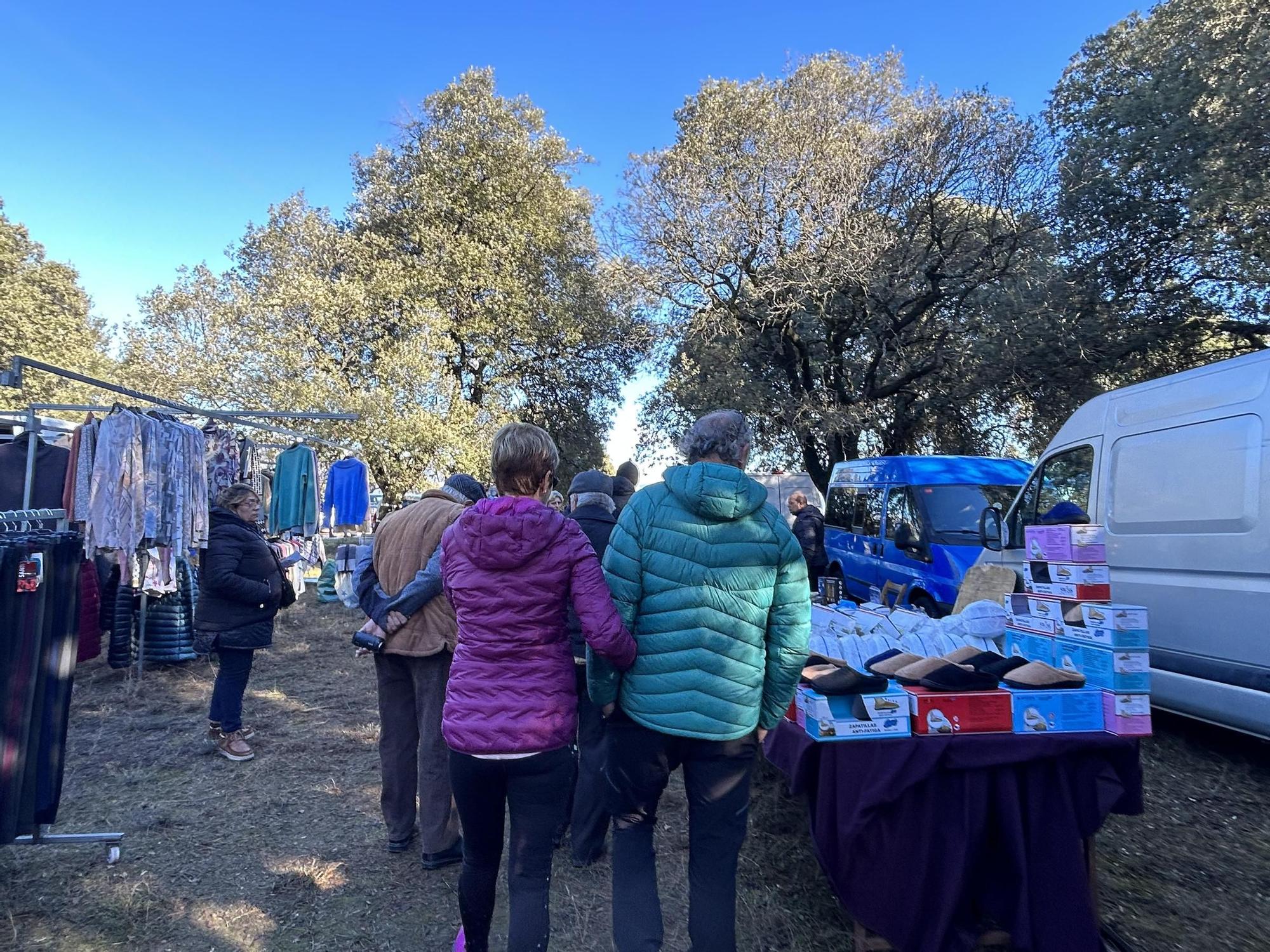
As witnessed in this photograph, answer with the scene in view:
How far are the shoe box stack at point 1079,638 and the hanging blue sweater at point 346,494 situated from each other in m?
8.68

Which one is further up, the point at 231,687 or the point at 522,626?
the point at 522,626

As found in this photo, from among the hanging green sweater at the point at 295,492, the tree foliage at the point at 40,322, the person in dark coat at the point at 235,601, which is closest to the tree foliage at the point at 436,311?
the tree foliage at the point at 40,322

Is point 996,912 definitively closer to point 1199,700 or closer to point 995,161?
point 1199,700

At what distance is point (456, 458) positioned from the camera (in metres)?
16.5

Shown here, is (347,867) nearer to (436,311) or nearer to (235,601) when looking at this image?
(235,601)

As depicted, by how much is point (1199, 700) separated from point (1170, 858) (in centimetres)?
144

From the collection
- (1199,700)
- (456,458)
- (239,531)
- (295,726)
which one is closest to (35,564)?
(239,531)

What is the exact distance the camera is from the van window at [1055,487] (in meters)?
5.66

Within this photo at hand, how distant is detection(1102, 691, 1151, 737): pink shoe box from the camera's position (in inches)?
102

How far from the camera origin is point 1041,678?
2635 millimetres

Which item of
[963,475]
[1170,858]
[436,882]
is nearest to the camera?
[436,882]

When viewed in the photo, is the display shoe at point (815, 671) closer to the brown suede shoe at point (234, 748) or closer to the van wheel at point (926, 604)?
the brown suede shoe at point (234, 748)

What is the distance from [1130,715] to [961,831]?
0.75 metres

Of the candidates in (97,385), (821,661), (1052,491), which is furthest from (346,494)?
(821,661)
